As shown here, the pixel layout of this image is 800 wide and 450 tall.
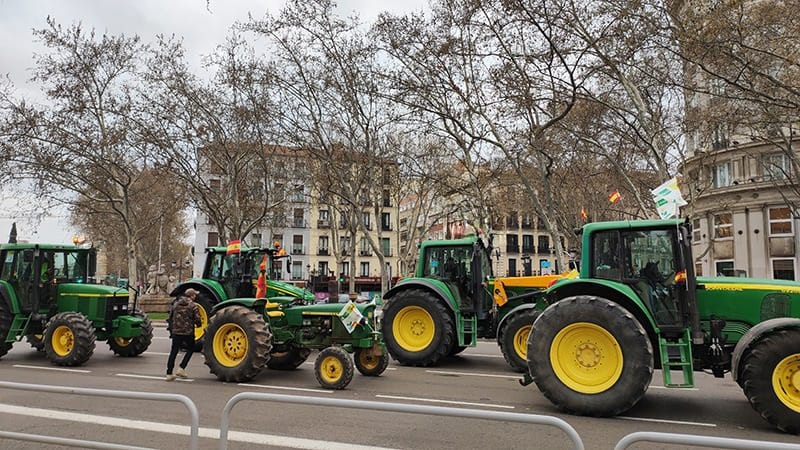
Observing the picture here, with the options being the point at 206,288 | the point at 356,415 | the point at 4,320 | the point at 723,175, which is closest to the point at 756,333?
the point at 356,415

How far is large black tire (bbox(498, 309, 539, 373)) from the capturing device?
10.3 metres

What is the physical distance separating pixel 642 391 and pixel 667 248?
1914 millimetres

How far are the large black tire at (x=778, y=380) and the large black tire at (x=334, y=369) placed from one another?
537 centimetres

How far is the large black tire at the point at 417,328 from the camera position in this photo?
10977 millimetres

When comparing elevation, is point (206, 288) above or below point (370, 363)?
above

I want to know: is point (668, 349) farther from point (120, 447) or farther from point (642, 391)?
point (120, 447)

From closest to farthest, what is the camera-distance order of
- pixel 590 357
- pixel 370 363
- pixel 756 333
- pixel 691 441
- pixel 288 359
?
1. pixel 691 441
2. pixel 756 333
3. pixel 590 357
4. pixel 370 363
5. pixel 288 359

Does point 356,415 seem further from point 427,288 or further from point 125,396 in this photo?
point 427,288

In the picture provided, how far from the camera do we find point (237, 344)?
9.72 m

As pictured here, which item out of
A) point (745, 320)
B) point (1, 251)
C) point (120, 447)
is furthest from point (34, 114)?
point (745, 320)

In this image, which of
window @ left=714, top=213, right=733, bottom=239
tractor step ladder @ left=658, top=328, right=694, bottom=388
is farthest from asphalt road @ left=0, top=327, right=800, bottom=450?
window @ left=714, top=213, right=733, bottom=239

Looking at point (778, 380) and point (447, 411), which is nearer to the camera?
point (447, 411)

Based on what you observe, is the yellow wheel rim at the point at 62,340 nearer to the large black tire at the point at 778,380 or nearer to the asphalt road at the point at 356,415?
the asphalt road at the point at 356,415

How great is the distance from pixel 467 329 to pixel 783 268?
95.7 feet
